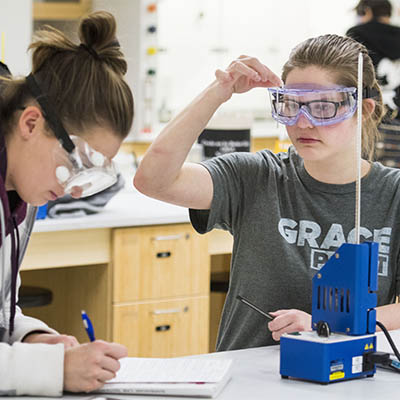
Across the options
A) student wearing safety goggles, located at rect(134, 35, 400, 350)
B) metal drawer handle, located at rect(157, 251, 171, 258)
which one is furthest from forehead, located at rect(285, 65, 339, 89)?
metal drawer handle, located at rect(157, 251, 171, 258)

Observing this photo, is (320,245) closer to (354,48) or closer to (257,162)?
(257,162)

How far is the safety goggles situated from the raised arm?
15.8 inches

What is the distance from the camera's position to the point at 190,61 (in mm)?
5434

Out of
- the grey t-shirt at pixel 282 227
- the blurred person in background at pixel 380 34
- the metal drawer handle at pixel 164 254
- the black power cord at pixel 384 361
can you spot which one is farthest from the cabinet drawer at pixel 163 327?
the blurred person in background at pixel 380 34

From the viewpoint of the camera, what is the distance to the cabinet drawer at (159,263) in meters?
3.10

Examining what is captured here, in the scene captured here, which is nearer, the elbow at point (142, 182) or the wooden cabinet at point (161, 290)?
the elbow at point (142, 182)

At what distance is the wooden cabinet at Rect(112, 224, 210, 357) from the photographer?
311 cm

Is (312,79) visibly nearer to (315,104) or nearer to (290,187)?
(315,104)

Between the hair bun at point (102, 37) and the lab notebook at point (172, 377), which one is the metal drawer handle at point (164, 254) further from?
the hair bun at point (102, 37)

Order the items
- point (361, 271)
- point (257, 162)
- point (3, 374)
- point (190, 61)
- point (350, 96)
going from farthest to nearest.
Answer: point (190, 61)
point (257, 162)
point (350, 96)
point (361, 271)
point (3, 374)

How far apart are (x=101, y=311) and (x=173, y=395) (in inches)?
71.2

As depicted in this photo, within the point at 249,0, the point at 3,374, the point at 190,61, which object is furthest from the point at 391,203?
the point at 249,0

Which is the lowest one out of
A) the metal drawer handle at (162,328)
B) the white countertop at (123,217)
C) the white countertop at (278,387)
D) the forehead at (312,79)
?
the metal drawer handle at (162,328)

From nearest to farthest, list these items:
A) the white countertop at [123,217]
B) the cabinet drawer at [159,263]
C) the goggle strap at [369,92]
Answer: the goggle strap at [369,92]
the white countertop at [123,217]
the cabinet drawer at [159,263]
